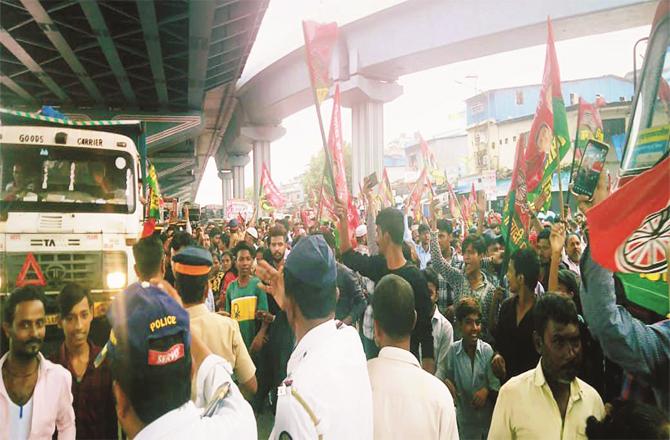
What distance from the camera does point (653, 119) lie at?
7.80ft

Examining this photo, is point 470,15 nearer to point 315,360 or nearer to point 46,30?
point 46,30

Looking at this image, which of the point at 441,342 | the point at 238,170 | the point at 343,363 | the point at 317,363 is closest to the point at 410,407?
the point at 343,363

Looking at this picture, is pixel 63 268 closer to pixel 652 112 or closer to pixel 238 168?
pixel 652 112

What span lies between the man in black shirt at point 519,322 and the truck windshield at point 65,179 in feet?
18.6

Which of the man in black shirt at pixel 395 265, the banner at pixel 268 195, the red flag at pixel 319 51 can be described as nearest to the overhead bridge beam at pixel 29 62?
the banner at pixel 268 195

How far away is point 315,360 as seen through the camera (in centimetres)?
192

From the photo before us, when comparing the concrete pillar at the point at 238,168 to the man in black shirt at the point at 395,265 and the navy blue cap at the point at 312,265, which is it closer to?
the man in black shirt at the point at 395,265

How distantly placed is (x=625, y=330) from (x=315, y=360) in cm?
133

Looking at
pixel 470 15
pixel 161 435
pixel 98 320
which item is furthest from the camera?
pixel 470 15

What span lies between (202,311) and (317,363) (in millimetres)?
1456

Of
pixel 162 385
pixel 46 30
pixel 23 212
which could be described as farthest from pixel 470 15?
pixel 162 385

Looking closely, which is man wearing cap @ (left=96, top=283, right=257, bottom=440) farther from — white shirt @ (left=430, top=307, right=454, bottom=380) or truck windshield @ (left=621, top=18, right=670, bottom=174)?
white shirt @ (left=430, top=307, right=454, bottom=380)

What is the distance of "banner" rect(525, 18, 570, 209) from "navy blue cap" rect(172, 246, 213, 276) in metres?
3.41

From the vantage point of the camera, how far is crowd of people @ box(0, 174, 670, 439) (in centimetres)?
155
